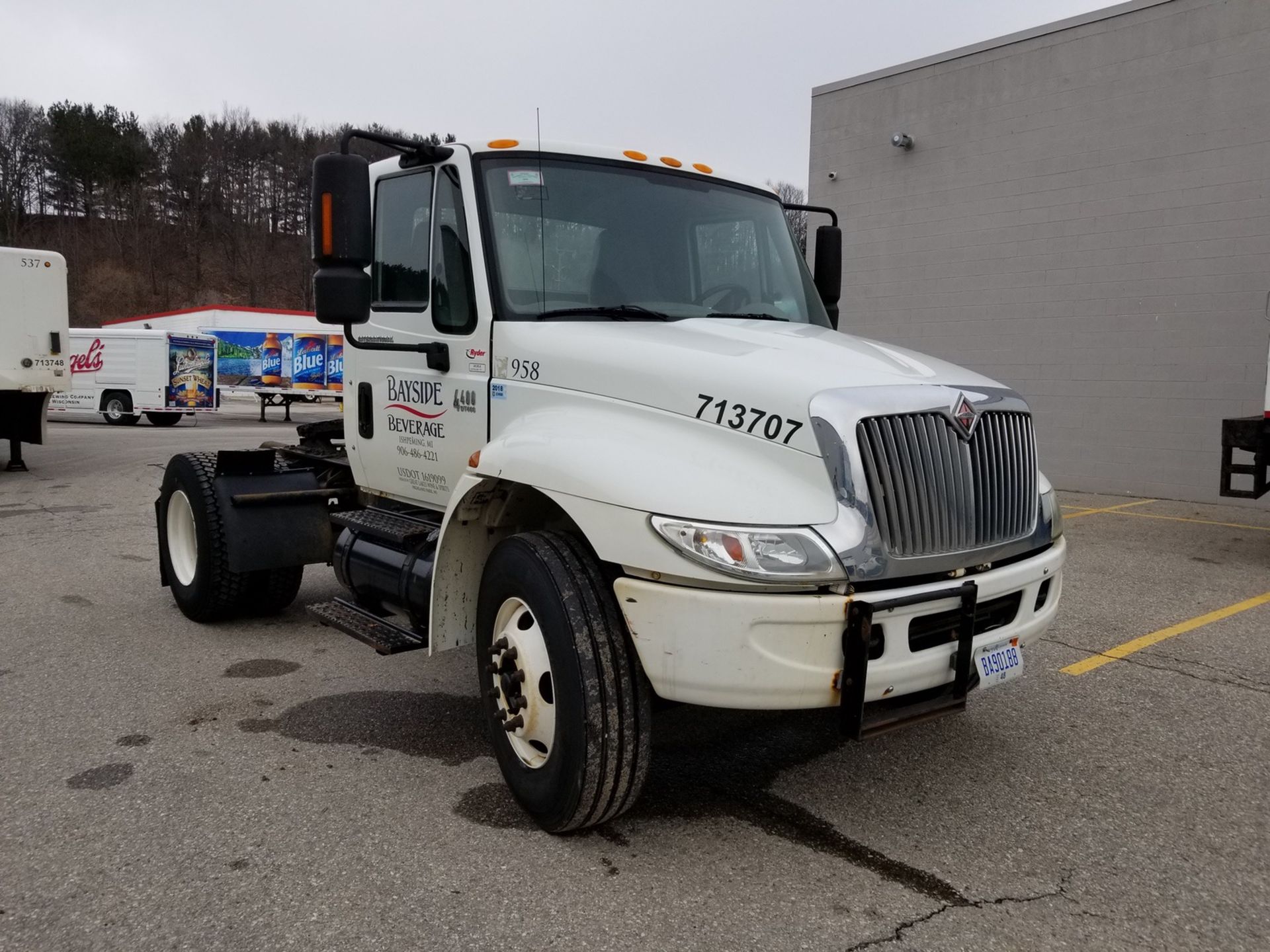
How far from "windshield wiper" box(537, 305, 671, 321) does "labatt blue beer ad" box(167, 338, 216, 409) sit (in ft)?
86.1

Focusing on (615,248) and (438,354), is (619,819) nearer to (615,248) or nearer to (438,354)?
(438,354)

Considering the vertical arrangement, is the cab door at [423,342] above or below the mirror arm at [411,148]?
below

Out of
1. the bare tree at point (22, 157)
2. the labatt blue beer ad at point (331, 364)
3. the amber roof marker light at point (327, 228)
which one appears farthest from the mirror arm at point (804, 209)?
the bare tree at point (22, 157)

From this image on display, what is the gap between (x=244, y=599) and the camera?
6.11 m

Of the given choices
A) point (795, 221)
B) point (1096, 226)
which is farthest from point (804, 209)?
point (1096, 226)

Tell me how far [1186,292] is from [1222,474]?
5148mm

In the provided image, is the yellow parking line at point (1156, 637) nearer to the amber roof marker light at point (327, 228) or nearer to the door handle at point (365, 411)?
the door handle at point (365, 411)

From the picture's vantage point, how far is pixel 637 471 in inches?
123

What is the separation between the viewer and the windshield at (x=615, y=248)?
4.05 m

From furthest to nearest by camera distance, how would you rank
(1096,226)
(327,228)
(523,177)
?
(1096,226), (523,177), (327,228)

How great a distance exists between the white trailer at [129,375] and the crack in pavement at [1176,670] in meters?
26.2

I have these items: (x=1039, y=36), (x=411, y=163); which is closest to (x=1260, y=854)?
(x=411, y=163)

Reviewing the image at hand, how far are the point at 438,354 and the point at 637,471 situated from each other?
5.00 feet

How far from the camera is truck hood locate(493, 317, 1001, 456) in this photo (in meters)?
3.20
